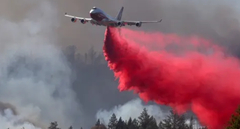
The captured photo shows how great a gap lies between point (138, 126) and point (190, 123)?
1516 centimetres

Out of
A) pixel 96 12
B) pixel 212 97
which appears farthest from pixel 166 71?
pixel 96 12

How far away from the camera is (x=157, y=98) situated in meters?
82.0

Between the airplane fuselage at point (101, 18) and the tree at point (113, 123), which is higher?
the tree at point (113, 123)

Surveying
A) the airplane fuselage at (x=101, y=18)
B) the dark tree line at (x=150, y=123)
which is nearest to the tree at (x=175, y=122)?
the dark tree line at (x=150, y=123)

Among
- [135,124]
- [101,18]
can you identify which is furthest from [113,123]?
[101,18]

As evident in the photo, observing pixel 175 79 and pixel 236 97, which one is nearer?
pixel 236 97

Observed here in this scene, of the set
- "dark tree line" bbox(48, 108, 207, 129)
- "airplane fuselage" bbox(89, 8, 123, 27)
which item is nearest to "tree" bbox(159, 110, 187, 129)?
"dark tree line" bbox(48, 108, 207, 129)

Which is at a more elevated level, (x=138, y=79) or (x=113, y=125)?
(x=113, y=125)

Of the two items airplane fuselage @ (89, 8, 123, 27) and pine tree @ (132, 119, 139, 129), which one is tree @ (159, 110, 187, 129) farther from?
airplane fuselage @ (89, 8, 123, 27)

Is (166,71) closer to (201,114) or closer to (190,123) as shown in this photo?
(201,114)

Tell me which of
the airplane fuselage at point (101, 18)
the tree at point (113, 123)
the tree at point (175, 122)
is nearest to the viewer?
the airplane fuselage at point (101, 18)

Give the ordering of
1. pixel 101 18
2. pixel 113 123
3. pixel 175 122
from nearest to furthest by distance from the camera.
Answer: pixel 101 18 → pixel 175 122 → pixel 113 123

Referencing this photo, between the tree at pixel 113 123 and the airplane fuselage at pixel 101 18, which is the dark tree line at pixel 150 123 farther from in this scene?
the airplane fuselage at pixel 101 18

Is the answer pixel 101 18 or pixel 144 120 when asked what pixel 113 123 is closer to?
pixel 144 120
